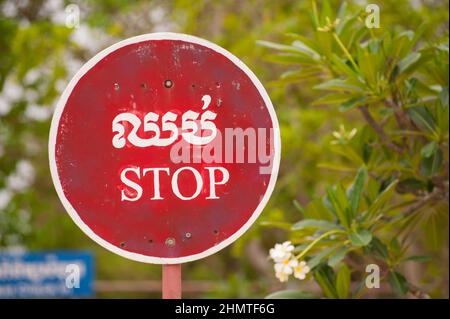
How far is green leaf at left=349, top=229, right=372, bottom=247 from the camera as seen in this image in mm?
2135

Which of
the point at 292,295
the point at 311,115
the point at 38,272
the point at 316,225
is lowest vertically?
the point at 292,295

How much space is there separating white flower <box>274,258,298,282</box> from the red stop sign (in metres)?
0.46

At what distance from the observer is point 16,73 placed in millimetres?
5426

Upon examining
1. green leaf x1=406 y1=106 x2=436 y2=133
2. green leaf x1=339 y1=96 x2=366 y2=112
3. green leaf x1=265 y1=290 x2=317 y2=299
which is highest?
green leaf x1=339 y1=96 x2=366 y2=112

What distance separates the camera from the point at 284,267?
2049 millimetres

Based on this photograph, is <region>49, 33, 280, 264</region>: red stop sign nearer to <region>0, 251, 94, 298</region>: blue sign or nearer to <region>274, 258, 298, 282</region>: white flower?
<region>274, 258, 298, 282</region>: white flower

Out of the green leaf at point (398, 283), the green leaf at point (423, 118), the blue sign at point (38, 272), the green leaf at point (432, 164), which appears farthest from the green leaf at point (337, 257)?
the blue sign at point (38, 272)

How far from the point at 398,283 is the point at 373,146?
51cm

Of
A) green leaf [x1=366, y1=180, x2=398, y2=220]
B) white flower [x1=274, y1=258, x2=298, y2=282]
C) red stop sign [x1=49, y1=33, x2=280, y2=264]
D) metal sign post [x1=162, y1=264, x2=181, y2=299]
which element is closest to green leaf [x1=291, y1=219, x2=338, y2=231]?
green leaf [x1=366, y1=180, x2=398, y2=220]

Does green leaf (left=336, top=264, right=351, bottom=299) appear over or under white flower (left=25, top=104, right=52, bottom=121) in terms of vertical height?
under

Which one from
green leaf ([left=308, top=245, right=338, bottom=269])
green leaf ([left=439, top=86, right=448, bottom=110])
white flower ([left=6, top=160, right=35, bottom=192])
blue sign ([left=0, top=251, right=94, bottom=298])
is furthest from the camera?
white flower ([left=6, top=160, right=35, bottom=192])

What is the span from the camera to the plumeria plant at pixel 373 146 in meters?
2.27

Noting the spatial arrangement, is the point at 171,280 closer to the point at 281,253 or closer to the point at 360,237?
the point at 281,253

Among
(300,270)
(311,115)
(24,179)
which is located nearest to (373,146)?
(300,270)
